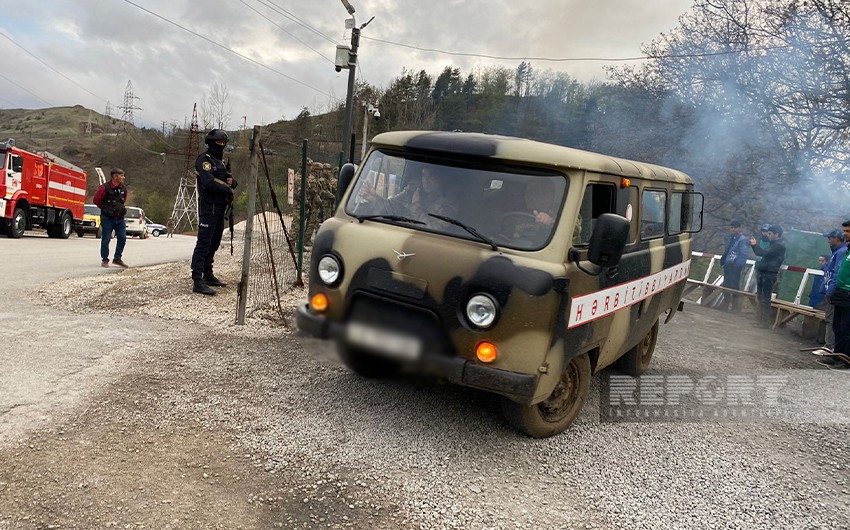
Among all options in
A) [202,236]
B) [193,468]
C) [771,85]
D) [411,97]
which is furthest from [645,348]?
[411,97]

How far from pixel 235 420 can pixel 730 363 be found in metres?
6.13

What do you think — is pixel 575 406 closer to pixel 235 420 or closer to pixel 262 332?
pixel 235 420

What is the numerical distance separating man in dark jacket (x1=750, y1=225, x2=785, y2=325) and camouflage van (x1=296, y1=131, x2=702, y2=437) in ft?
25.6

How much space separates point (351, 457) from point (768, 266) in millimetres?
10343

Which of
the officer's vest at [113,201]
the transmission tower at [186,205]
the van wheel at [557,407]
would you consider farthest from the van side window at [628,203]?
the transmission tower at [186,205]

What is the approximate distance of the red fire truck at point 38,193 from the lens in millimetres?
15688

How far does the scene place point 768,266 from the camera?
10.6 m

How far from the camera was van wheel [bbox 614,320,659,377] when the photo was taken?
18.1 ft

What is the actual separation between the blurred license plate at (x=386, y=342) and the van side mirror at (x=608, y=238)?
120 cm

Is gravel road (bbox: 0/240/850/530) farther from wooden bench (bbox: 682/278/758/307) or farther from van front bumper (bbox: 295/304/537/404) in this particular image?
wooden bench (bbox: 682/278/758/307)

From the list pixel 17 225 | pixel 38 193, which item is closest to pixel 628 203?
pixel 17 225

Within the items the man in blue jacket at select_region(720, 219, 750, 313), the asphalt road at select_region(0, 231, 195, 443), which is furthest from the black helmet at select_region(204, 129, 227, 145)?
the man in blue jacket at select_region(720, 219, 750, 313)

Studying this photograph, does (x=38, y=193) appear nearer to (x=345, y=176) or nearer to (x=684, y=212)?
(x=345, y=176)

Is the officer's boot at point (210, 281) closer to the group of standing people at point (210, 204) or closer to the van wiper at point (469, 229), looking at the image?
the group of standing people at point (210, 204)
